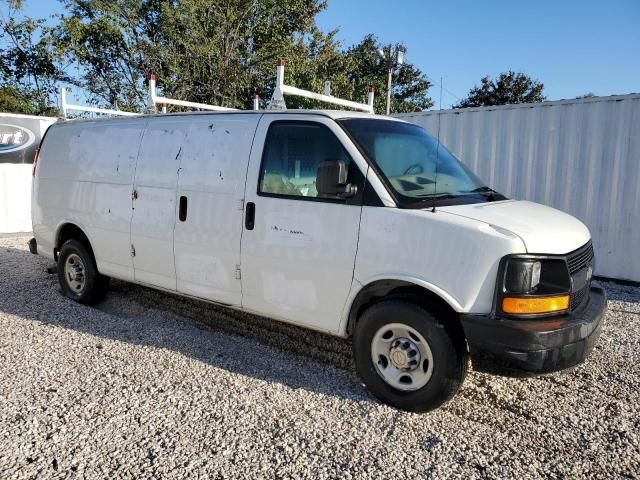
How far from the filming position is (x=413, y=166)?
3.90 m

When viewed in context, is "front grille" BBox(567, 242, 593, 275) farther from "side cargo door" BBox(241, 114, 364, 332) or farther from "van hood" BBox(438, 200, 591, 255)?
"side cargo door" BBox(241, 114, 364, 332)

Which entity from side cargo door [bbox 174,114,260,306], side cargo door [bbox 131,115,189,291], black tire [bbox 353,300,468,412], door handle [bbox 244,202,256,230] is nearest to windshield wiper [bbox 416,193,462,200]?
black tire [bbox 353,300,468,412]

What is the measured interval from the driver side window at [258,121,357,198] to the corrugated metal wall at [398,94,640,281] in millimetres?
5107

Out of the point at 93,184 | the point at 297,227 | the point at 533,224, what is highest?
the point at 93,184

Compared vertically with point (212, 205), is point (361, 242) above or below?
below

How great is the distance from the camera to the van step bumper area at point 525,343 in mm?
3004

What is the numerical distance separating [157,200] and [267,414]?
8.00 ft

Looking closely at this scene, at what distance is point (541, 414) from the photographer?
3459mm

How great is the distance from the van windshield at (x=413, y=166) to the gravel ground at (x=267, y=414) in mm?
1453

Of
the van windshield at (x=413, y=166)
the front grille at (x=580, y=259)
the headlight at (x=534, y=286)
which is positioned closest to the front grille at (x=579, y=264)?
the front grille at (x=580, y=259)

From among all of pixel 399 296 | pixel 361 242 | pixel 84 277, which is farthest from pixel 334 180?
pixel 84 277

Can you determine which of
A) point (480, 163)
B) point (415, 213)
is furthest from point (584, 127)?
point (415, 213)

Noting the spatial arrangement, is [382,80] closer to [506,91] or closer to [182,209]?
[506,91]

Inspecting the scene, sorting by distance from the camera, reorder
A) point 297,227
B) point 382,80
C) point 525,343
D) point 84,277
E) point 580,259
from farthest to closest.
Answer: point 382,80 → point 84,277 → point 297,227 → point 580,259 → point 525,343
